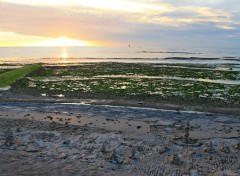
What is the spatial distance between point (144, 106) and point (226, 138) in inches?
343

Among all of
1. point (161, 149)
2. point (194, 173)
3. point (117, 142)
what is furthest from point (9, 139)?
point (194, 173)

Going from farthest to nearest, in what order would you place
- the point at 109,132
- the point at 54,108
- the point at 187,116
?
the point at 54,108 → the point at 187,116 → the point at 109,132

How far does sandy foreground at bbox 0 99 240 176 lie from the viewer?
11.0m

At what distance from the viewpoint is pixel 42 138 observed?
1419cm

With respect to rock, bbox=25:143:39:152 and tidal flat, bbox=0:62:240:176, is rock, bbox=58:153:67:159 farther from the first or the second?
rock, bbox=25:143:39:152

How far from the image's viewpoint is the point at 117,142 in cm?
1373

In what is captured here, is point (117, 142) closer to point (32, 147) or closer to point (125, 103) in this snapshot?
point (32, 147)

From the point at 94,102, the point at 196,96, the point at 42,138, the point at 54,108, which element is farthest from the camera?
the point at 196,96

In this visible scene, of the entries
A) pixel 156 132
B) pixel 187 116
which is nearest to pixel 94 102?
pixel 187 116

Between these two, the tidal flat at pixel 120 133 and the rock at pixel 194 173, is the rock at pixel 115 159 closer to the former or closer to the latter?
the tidal flat at pixel 120 133

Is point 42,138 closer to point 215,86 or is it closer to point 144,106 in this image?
point 144,106

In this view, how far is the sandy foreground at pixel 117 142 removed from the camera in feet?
36.2

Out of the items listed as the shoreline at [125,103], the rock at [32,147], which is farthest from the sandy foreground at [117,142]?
the shoreline at [125,103]

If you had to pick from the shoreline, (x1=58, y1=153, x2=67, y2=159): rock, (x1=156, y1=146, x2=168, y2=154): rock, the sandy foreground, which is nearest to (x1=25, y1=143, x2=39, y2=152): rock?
the sandy foreground
